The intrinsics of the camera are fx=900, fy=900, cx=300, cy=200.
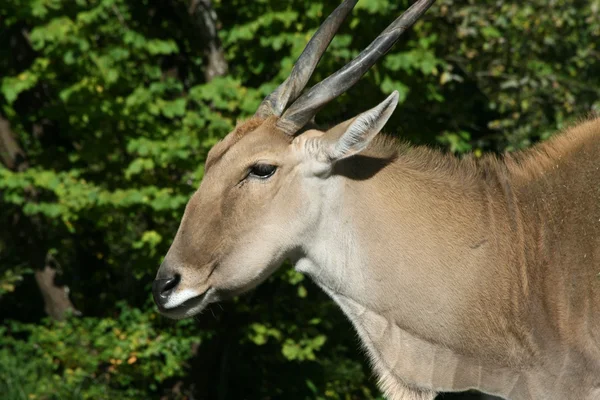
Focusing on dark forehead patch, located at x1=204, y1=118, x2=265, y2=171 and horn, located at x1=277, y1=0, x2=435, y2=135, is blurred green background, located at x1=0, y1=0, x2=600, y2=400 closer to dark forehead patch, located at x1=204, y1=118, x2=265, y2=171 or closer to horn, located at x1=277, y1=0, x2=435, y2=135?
horn, located at x1=277, y1=0, x2=435, y2=135

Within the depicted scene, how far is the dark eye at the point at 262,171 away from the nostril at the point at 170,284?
59cm

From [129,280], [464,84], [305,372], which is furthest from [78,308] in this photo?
[464,84]

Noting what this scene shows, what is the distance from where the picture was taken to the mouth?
4160 millimetres

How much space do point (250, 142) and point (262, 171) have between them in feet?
0.57

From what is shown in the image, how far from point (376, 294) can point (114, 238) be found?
17.1ft

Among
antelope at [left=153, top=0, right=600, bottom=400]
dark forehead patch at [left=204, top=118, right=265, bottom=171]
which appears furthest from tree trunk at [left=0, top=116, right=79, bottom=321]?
antelope at [left=153, top=0, right=600, bottom=400]

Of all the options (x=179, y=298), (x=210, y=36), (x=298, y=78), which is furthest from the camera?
(x=210, y=36)

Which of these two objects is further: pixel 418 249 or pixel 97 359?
pixel 97 359

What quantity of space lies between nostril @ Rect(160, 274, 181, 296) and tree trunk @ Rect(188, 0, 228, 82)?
12.1 ft

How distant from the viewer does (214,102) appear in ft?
22.5

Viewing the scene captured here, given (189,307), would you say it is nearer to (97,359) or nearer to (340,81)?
(340,81)

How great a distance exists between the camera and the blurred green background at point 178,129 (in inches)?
275

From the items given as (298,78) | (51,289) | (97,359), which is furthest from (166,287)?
(51,289)

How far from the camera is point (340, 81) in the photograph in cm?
427
